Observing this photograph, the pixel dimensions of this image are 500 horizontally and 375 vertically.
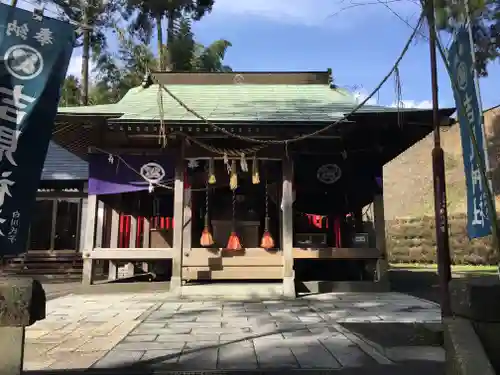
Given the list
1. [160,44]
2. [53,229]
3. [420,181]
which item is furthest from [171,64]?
[420,181]

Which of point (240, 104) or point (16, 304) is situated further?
point (240, 104)

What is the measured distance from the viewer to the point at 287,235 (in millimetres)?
9805

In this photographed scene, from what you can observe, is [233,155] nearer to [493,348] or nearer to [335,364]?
[335,364]

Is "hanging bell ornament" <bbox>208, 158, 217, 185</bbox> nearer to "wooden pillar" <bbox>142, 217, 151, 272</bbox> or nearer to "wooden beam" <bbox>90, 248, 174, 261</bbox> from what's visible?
"wooden beam" <bbox>90, 248, 174, 261</bbox>

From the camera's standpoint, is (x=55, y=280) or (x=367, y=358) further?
(x=55, y=280)

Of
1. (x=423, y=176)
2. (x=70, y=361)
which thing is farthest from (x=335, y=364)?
(x=423, y=176)

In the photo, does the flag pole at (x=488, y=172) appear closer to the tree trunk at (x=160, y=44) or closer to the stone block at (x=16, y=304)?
the stone block at (x=16, y=304)

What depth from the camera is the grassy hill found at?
36.7 metres

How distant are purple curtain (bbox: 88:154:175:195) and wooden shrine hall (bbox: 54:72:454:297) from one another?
0.02 meters

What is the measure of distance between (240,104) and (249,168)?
1.78 meters

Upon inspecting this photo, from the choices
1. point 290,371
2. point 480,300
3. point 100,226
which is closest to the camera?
point 480,300

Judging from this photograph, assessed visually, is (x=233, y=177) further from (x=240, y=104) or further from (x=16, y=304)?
(x=16, y=304)

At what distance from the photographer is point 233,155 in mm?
10000

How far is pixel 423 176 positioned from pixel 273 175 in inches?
1350
